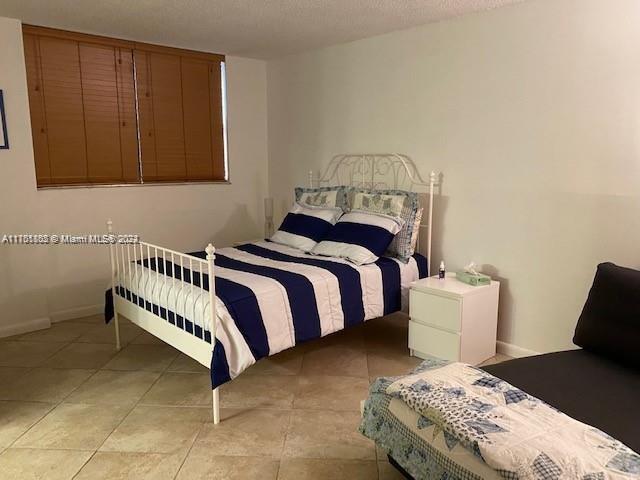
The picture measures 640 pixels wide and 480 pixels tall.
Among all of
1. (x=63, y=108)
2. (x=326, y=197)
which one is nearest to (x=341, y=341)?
(x=326, y=197)

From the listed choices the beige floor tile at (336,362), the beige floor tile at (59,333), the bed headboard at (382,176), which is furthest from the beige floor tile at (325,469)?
the beige floor tile at (59,333)

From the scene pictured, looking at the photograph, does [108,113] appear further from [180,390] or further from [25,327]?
[180,390]

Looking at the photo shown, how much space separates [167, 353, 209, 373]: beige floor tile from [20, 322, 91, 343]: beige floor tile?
964 millimetres

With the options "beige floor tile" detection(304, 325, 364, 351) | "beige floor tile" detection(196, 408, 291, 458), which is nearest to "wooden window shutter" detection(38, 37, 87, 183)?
"beige floor tile" detection(304, 325, 364, 351)

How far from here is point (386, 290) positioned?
3.35 m

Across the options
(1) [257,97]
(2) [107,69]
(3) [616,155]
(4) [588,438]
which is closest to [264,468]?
(4) [588,438]

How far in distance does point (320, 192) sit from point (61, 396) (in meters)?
2.33

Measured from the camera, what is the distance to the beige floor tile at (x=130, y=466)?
2.13 metres

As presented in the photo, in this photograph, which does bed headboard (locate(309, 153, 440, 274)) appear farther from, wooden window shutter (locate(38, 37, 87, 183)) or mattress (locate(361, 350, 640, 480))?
wooden window shutter (locate(38, 37, 87, 183))

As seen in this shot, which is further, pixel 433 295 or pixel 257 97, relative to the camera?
pixel 257 97

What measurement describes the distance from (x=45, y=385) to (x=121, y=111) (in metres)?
2.32

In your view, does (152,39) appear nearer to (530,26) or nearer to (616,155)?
(530,26)

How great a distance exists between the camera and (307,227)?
12.6 feet

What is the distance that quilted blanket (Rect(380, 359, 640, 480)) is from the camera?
1423 millimetres
